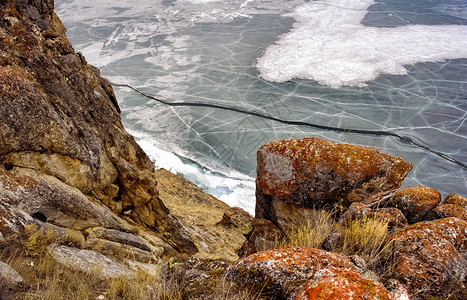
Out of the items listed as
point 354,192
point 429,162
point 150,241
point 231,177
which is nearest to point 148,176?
point 150,241

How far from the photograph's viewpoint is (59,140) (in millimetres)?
2859

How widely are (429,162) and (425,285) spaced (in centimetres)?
694

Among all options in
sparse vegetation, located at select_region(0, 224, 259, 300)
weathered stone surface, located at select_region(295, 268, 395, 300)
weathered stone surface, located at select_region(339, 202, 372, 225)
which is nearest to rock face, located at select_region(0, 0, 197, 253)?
sparse vegetation, located at select_region(0, 224, 259, 300)

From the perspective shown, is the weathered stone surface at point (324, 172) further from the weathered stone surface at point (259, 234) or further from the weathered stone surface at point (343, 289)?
the weathered stone surface at point (343, 289)

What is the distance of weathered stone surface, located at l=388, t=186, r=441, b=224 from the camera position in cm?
324

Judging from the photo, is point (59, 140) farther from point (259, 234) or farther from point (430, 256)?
point (430, 256)

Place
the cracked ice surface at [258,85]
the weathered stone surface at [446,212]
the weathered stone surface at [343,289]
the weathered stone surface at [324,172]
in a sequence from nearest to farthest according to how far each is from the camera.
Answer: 1. the weathered stone surface at [343,289]
2. the weathered stone surface at [446,212]
3. the weathered stone surface at [324,172]
4. the cracked ice surface at [258,85]

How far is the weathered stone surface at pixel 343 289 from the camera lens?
1497mm

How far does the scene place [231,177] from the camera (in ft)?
26.5

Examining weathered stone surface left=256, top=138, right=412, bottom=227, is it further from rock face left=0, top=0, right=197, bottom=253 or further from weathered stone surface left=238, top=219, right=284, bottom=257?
rock face left=0, top=0, right=197, bottom=253

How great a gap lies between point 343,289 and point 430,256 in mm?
1049

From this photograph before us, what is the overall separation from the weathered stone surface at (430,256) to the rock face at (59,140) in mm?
2471

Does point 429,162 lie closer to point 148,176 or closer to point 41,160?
point 148,176

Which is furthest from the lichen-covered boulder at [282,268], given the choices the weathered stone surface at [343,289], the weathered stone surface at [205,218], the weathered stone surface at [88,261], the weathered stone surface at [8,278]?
the weathered stone surface at [205,218]
